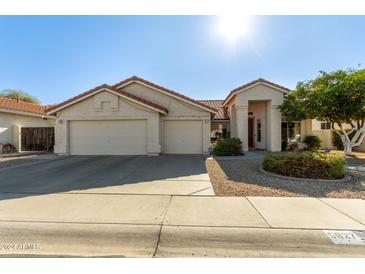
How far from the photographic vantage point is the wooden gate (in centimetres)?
1659

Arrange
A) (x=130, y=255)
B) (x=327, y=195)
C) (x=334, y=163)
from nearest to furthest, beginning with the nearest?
(x=130, y=255) < (x=327, y=195) < (x=334, y=163)

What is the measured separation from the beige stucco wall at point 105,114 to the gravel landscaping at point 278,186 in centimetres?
655

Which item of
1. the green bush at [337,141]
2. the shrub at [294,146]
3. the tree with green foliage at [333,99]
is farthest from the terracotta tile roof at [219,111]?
the green bush at [337,141]

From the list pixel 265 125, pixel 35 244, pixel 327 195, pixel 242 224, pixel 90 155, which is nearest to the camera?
pixel 35 244

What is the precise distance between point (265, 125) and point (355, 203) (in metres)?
11.9

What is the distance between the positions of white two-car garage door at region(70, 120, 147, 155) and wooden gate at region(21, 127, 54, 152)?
3732 millimetres

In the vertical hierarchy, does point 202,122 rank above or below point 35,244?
above

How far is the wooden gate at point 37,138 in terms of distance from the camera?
1659 centimetres

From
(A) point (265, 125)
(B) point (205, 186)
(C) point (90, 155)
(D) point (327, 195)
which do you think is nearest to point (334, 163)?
(D) point (327, 195)

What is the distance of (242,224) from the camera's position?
3979 millimetres

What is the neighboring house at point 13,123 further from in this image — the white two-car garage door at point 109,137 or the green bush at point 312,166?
the green bush at point 312,166

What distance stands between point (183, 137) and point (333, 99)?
8.85 metres

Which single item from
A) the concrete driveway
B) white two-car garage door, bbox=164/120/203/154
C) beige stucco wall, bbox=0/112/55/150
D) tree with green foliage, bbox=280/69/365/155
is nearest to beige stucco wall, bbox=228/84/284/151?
tree with green foliage, bbox=280/69/365/155

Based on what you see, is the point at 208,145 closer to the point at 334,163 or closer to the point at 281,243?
the point at 334,163
